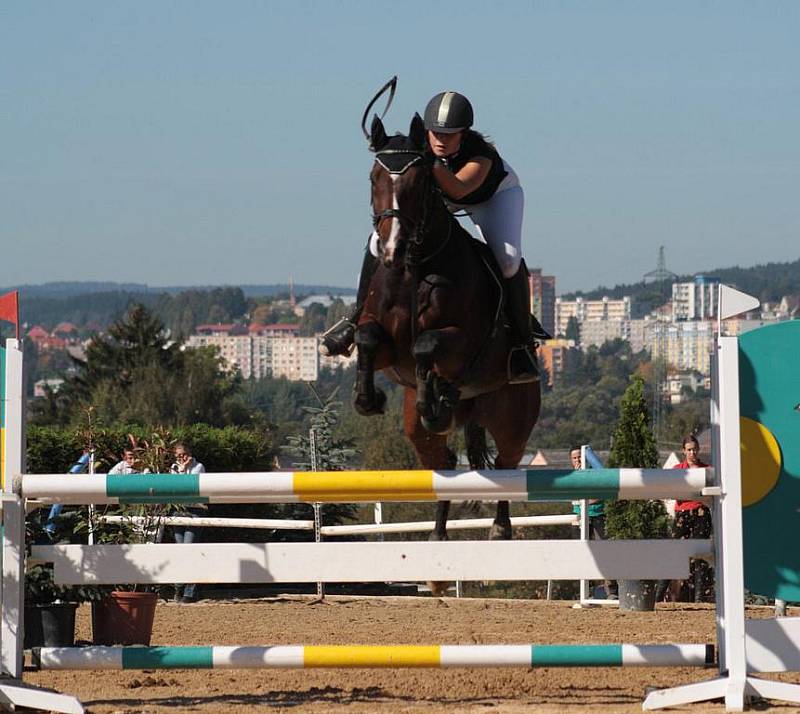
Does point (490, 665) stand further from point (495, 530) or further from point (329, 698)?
point (495, 530)

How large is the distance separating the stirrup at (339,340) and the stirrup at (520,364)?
0.81m

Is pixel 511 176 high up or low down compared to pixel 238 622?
up

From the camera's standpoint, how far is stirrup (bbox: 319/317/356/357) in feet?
18.2

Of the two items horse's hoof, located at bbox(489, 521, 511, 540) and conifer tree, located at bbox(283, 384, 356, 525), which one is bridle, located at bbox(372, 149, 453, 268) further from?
conifer tree, located at bbox(283, 384, 356, 525)

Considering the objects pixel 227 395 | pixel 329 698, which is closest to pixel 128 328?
pixel 227 395

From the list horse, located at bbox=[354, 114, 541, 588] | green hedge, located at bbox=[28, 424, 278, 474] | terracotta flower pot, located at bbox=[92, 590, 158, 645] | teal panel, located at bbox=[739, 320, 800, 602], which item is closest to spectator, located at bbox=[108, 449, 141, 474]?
terracotta flower pot, located at bbox=[92, 590, 158, 645]

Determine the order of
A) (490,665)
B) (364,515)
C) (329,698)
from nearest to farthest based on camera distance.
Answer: (490,665)
(329,698)
(364,515)

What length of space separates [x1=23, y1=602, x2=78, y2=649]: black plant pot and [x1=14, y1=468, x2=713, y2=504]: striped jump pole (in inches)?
77.5

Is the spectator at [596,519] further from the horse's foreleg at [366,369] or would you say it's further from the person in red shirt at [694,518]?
the horse's foreleg at [366,369]

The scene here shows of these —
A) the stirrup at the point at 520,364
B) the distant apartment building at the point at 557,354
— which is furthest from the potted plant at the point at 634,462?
the distant apartment building at the point at 557,354

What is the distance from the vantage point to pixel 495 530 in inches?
258

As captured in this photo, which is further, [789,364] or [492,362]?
[492,362]

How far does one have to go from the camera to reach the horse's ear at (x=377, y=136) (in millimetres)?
5352

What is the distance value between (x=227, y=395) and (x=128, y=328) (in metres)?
5.08
